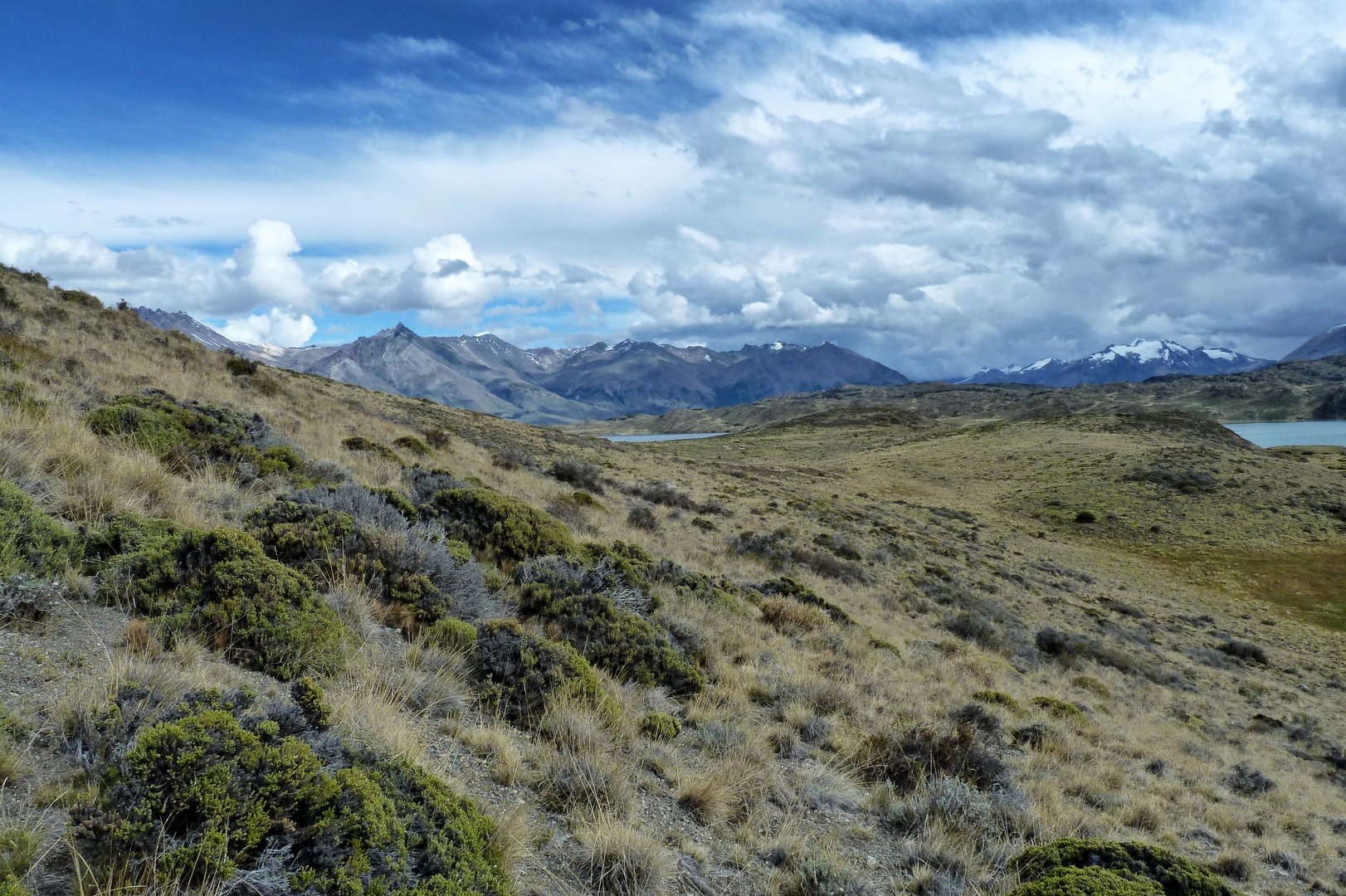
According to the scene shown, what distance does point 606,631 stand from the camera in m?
6.91

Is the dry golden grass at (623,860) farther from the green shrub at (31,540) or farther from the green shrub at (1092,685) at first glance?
the green shrub at (1092,685)

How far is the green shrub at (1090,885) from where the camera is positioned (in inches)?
126

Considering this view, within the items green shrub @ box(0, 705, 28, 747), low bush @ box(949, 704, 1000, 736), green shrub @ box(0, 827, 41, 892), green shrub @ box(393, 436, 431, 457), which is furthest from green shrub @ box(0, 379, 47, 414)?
low bush @ box(949, 704, 1000, 736)

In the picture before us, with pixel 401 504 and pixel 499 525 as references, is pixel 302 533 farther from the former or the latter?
pixel 499 525

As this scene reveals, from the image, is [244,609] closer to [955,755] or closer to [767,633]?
[955,755]

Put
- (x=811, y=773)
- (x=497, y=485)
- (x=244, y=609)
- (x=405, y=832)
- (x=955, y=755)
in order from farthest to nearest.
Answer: (x=497, y=485), (x=955, y=755), (x=811, y=773), (x=244, y=609), (x=405, y=832)

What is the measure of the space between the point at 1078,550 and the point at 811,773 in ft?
126

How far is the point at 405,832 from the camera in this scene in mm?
2906

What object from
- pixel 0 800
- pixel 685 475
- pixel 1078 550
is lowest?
pixel 1078 550

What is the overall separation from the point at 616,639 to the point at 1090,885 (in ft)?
14.9

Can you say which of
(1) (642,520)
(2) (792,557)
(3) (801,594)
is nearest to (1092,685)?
(3) (801,594)

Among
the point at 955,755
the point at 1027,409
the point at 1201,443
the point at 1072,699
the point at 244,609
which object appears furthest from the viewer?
the point at 1027,409

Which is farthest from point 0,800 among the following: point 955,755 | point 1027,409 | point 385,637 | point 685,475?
point 1027,409

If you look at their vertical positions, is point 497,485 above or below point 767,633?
above
